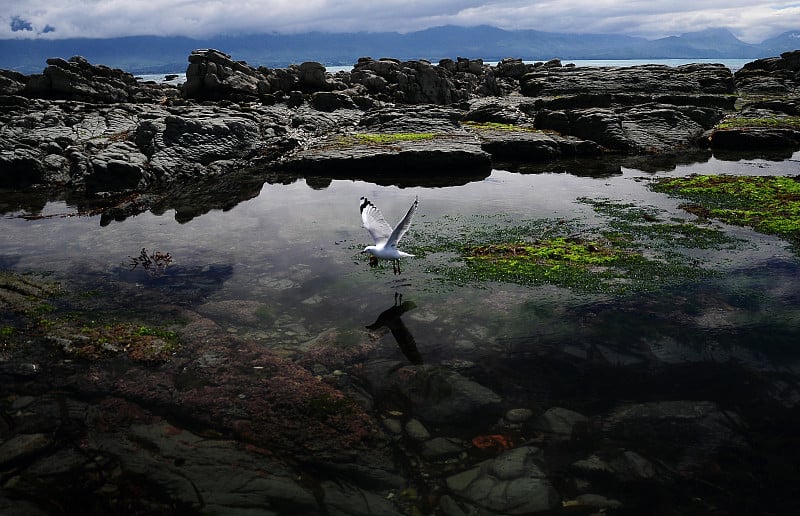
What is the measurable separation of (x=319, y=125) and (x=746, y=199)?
32905 mm

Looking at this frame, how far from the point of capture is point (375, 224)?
15.7 meters

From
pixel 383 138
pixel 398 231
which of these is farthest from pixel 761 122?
pixel 398 231

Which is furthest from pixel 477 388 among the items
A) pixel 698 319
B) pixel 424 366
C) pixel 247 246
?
pixel 247 246

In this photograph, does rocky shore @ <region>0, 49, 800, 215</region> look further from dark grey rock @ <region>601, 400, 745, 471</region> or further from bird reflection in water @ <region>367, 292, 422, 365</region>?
dark grey rock @ <region>601, 400, 745, 471</region>

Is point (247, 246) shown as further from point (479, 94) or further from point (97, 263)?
point (479, 94)

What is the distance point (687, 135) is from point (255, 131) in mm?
32681

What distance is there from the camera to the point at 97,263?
59.5 ft

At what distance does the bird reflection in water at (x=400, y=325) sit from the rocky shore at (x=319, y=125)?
17.2 meters

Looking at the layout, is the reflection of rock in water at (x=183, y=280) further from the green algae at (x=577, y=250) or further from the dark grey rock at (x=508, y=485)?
the dark grey rock at (x=508, y=485)

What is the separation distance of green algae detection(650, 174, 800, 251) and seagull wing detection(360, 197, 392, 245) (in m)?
13.4

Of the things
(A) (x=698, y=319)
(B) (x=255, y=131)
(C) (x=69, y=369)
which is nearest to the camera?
(C) (x=69, y=369)

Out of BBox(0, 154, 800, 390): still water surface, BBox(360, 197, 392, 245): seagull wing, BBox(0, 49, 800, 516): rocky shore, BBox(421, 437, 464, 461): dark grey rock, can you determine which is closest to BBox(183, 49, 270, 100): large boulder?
BBox(0, 154, 800, 390): still water surface

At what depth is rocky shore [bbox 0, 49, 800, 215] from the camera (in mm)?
32125

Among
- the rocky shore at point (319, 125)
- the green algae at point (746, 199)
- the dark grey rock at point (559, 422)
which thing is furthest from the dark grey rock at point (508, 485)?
the rocky shore at point (319, 125)
